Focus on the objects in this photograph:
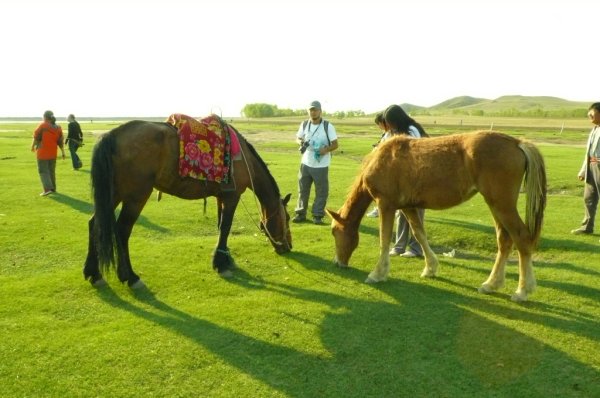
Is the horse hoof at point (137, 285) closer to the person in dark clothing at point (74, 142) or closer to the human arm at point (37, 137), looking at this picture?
the human arm at point (37, 137)

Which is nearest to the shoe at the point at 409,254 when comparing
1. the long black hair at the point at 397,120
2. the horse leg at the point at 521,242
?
the long black hair at the point at 397,120

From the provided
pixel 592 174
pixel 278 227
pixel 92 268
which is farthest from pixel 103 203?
pixel 592 174

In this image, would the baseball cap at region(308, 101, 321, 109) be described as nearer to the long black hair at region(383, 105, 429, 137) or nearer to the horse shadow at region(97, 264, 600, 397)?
the long black hair at region(383, 105, 429, 137)

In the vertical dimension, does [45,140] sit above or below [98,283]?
above

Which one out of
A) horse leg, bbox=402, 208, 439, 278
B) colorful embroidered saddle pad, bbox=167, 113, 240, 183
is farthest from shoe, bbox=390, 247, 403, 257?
colorful embroidered saddle pad, bbox=167, 113, 240, 183

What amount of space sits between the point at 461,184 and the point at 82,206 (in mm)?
8996

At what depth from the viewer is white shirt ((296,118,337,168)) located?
9.84 metres

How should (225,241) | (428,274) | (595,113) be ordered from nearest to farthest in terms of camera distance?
(428,274) < (225,241) < (595,113)

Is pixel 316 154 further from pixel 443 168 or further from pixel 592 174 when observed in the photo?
pixel 592 174

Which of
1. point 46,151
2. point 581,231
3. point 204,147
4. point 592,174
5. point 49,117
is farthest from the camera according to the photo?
point 49,117

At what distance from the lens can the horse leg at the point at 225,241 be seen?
6.71m

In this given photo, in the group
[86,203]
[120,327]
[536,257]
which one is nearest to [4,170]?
[86,203]

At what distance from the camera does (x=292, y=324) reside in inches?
202

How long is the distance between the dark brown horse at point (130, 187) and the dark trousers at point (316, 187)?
331 centimetres
